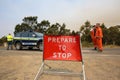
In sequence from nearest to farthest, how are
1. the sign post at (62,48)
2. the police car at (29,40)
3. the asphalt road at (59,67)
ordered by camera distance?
1. the sign post at (62,48)
2. the asphalt road at (59,67)
3. the police car at (29,40)

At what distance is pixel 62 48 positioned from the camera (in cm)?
895

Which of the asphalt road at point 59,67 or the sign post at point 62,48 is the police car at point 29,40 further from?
the sign post at point 62,48

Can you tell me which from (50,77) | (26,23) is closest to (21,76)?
(50,77)

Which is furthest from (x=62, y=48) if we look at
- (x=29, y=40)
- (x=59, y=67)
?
(x=29, y=40)

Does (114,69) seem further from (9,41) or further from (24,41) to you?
(9,41)

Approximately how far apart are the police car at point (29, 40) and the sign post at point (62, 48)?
49.0 feet

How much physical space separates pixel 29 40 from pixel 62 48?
52.3ft

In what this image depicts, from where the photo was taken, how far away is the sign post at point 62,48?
28.7ft

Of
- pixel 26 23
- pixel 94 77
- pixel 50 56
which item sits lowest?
pixel 94 77

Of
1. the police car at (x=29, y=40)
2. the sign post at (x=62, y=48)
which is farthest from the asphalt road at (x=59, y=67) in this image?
the police car at (x=29, y=40)

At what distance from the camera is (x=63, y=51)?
29.2 feet

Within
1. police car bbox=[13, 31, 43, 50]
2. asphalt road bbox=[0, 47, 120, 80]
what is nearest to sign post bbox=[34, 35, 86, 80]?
asphalt road bbox=[0, 47, 120, 80]

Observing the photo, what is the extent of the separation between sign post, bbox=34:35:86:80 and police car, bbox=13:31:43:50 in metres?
14.9

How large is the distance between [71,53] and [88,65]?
418cm
